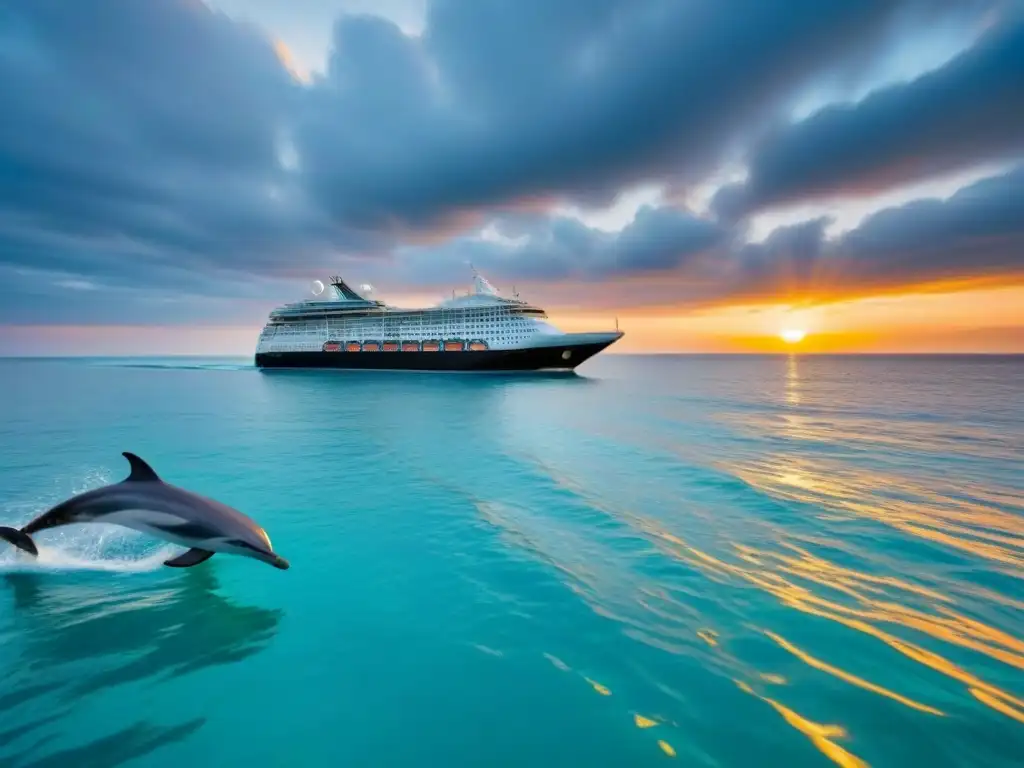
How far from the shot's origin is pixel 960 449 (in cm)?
2038

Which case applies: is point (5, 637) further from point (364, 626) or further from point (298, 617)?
point (364, 626)

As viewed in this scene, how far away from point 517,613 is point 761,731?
327cm

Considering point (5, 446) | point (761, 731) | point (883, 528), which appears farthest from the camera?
point (5, 446)

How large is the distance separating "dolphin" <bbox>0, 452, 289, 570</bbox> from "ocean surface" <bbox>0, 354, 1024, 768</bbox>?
1.17 meters

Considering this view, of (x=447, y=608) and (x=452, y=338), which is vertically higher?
(x=452, y=338)

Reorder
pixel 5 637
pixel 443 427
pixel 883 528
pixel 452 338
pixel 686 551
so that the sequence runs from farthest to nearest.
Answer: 1. pixel 452 338
2. pixel 443 427
3. pixel 883 528
4. pixel 686 551
5. pixel 5 637

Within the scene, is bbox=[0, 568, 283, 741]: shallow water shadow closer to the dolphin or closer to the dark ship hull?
the dolphin

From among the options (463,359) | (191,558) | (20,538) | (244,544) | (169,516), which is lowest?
(191,558)

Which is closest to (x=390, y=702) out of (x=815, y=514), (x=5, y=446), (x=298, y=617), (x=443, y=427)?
(x=298, y=617)

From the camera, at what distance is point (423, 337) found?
79875mm

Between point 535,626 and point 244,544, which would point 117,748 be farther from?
point 535,626

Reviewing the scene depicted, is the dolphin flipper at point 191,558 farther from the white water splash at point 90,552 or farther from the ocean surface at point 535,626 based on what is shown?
the white water splash at point 90,552

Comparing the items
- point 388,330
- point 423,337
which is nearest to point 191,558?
point 423,337

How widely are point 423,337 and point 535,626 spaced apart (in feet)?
250
